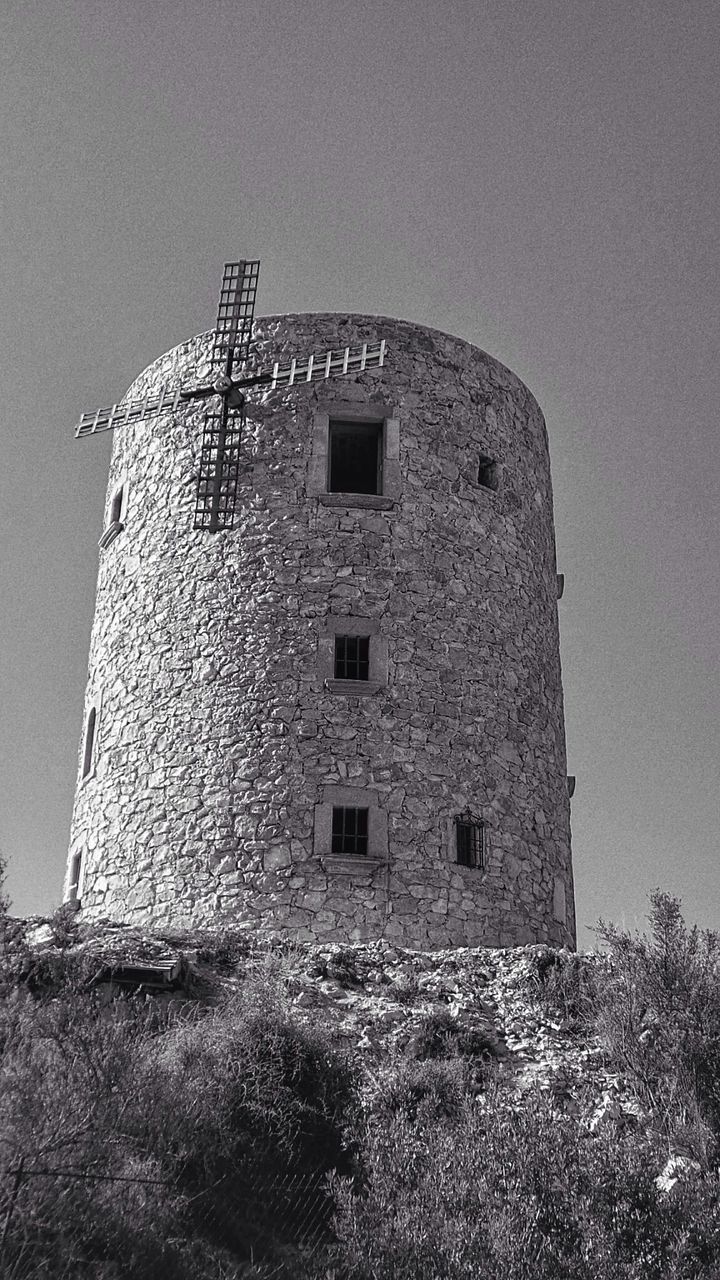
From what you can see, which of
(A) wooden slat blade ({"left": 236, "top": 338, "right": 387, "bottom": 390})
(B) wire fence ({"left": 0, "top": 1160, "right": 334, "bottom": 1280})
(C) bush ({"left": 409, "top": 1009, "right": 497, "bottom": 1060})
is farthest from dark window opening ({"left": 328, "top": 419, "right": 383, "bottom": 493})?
(B) wire fence ({"left": 0, "top": 1160, "right": 334, "bottom": 1280})

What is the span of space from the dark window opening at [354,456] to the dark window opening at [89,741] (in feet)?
15.4

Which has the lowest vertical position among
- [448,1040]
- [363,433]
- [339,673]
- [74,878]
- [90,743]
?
[448,1040]

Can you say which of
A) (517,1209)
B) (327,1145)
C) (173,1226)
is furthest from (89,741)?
(517,1209)

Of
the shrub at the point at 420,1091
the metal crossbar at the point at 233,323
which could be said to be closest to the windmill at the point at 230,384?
the metal crossbar at the point at 233,323

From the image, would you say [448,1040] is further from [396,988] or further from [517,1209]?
[517,1209]

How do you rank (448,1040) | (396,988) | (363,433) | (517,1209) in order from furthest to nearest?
(363,433) < (396,988) < (448,1040) < (517,1209)

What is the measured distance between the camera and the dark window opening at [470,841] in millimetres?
17906

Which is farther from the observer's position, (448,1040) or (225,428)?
(225,428)

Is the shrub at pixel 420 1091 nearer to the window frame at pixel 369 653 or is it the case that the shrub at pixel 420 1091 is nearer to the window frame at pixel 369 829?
the window frame at pixel 369 829

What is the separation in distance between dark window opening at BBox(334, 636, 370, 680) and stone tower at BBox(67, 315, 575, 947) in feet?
0.10

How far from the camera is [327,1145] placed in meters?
11.9

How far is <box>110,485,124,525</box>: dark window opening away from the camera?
68.6 feet

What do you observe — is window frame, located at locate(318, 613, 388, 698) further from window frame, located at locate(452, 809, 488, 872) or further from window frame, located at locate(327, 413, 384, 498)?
window frame, located at locate(452, 809, 488, 872)

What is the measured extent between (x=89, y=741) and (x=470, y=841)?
5.86 m
